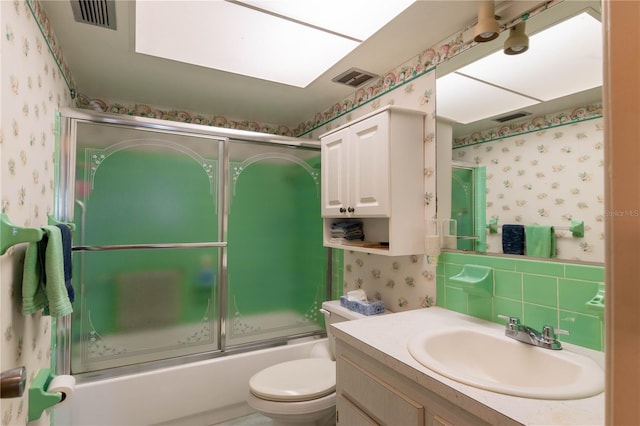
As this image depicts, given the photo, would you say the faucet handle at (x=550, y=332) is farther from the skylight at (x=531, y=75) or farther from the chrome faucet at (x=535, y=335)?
the skylight at (x=531, y=75)

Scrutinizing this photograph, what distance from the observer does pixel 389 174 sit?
162 cm

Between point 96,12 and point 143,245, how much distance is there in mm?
1202

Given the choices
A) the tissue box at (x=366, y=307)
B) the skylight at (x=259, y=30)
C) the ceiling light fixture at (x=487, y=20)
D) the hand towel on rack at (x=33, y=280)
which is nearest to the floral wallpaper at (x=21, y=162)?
the hand towel on rack at (x=33, y=280)

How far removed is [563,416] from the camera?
28.1 inches

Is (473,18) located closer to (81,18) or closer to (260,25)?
(260,25)

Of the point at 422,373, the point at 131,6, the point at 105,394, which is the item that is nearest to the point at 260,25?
the point at 131,6

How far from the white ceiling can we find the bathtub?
1.81 m

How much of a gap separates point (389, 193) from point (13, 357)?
1.60m

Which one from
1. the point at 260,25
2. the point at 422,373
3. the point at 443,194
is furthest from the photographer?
the point at 443,194

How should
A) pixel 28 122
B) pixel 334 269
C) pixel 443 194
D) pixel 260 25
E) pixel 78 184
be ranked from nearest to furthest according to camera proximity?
pixel 28 122
pixel 260 25
pixel 443 194
pixel 78 184
pixel 334 269

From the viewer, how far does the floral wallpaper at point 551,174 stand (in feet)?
3.62

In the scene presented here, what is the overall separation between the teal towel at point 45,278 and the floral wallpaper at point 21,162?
0.05 metres

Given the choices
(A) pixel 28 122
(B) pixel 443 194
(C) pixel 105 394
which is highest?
(A) pixel 28 122

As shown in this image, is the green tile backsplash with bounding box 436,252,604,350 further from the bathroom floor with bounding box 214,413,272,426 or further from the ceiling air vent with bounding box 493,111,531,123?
the bathroom floor with bounding box 214,413,272,426
